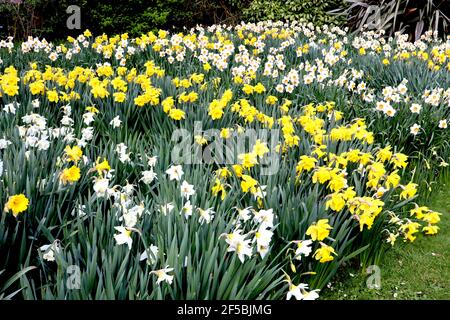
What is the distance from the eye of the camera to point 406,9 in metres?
7.98

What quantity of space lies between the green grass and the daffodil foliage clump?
11cm

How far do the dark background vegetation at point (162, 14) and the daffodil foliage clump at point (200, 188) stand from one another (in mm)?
3892

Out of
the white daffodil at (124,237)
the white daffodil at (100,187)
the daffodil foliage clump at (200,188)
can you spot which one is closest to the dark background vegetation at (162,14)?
the daffodil foliage clump at (200,188)

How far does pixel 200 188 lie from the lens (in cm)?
223

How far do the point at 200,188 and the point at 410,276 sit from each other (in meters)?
1.14

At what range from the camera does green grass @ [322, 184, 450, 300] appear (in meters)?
2.25

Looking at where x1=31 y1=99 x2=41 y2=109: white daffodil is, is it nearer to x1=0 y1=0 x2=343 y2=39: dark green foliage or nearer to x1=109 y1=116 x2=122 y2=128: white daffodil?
x1=109 y1=116 x2=122 y2=128: white daffodil

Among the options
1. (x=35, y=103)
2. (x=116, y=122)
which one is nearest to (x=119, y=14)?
(x=35, y=103)

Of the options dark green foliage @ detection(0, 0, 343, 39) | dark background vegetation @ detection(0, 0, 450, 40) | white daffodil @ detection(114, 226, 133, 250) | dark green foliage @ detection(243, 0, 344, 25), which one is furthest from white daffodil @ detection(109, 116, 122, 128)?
dark green foliage @ detection(243, 0, 344, 25)

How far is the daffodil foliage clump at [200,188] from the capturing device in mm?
1716

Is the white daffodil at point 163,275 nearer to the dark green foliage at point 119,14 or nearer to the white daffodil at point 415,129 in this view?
the white daffodil at point 415,129

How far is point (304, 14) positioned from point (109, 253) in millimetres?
8244

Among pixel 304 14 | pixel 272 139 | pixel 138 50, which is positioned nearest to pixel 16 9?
pixel 138 50

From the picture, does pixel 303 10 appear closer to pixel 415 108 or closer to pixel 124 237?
pixel 415 108
